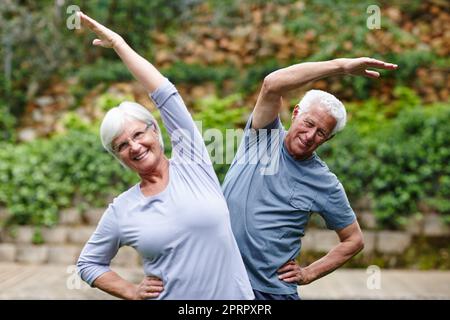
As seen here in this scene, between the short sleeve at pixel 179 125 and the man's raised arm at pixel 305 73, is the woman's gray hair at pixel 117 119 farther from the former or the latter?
the man's raised arm at pixel 305 73

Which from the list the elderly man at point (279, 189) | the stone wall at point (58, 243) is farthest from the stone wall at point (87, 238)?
the elderly man at point (279, 189)

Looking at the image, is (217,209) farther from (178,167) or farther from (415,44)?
(415,44)

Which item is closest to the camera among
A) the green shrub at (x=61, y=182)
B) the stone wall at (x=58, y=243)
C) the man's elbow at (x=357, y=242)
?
the man's elbow at (x=357, y=242)

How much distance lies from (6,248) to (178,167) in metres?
4.12

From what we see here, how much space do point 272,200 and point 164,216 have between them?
407 millimetres

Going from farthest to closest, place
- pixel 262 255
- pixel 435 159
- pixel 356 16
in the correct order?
pixel 356 16, pixel 435 159, pixel 262 255

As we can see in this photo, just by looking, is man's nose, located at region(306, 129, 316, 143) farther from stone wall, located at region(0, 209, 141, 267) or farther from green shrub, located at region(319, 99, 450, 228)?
stone wall, located at region(0, 209, 141, 267)

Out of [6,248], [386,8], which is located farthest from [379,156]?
[6,248]

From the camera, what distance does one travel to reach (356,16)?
22.6 feet

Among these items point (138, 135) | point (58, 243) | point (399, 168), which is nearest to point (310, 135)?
point (138, 135)

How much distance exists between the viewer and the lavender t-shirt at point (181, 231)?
1785 mm

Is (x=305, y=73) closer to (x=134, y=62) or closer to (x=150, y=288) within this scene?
(x=134, y=62)

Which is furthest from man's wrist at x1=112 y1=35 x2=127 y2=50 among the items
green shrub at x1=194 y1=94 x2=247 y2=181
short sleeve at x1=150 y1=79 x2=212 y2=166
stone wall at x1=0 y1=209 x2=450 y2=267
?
stone wall at x1=0 y1=209 x2=450 y2=267

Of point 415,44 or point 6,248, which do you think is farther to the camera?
point 415,44
